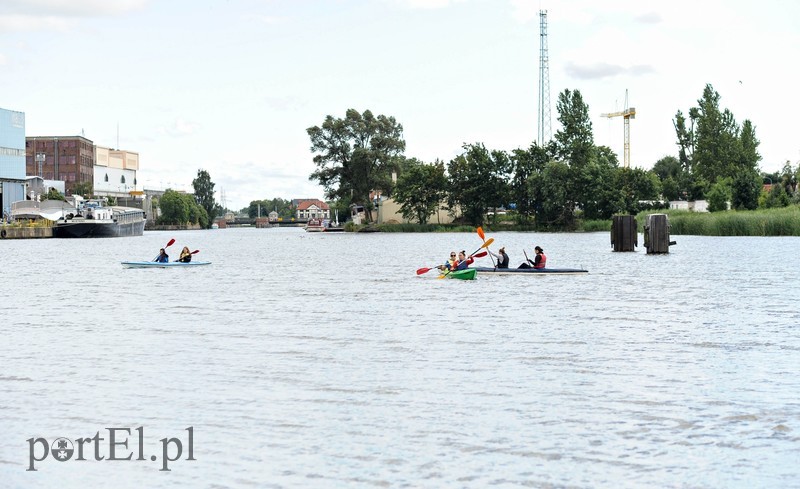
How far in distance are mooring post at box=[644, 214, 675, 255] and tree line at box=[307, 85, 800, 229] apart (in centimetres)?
6509

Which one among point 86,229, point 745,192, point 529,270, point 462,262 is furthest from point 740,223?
point 86,229

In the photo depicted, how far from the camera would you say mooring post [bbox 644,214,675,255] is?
243 ft

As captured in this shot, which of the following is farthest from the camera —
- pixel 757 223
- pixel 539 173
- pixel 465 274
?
pixel 539 173

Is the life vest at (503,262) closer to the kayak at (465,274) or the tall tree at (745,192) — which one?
the kayak at (465,274)

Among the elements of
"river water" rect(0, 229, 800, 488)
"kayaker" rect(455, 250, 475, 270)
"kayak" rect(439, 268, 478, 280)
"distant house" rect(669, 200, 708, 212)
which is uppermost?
"distant house" rect(669, 200, 708, 212)

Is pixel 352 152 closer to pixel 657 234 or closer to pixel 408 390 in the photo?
pixel 657 234

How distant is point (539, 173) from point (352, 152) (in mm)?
32007

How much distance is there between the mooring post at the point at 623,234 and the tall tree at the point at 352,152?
81.8 m

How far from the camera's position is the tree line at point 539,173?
145000 mm

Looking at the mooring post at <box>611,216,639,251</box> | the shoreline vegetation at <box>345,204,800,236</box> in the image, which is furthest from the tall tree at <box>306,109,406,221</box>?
the mooring post at <box>611,216,639,251</box>

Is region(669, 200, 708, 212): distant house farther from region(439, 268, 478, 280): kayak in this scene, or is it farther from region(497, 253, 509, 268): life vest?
region(439, 268, 478, 280): kayak

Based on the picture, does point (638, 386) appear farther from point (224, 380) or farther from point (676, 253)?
point (676, 253)

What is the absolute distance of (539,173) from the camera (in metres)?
148

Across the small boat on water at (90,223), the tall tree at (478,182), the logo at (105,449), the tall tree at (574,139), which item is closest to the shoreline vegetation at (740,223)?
the tall tree at (574,139)
